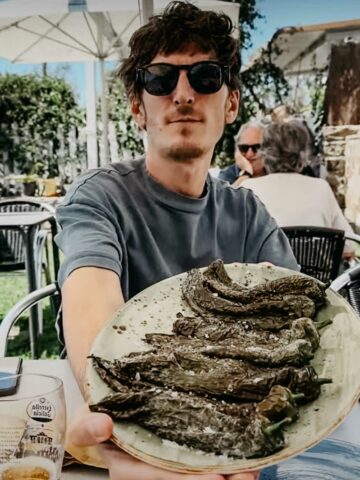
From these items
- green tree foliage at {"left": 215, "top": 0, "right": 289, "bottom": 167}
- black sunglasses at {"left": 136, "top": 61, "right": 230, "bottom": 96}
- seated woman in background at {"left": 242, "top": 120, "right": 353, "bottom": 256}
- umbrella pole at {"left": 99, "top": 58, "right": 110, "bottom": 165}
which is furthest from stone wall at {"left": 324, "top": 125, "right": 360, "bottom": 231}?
black sunglasses at {"left": 136, "top": 61, "right": 230, "bottom": 96}

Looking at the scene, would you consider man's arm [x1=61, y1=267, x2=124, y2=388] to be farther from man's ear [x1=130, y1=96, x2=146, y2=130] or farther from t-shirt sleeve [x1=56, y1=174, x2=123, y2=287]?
man's ear [x1=130, y1=96, x2=146, y2=130]

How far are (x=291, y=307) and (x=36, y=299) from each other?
3.72 feet

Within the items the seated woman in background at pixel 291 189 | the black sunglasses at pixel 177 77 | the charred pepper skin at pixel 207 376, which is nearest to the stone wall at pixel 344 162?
the seated woman in background at pixel 291 189

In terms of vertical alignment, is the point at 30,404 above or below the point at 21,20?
below

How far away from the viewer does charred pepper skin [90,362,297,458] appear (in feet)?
2.02

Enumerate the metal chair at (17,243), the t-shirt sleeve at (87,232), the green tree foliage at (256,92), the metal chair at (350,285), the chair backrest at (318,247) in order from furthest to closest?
the green tree foliage at (256,92) < the metal chair at (17,243) < the chair backrest at (318,247) < the metal chair at (350,285) < the t-shirt sleeve at (87,232)

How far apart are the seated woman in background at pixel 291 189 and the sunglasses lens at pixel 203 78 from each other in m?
1.56

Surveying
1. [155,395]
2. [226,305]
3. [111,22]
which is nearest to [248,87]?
[111,22]

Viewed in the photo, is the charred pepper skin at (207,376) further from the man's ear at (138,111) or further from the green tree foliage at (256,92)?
the green tree foliage at (256,92)

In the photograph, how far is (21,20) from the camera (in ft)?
12.4

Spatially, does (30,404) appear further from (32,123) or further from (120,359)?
(32,123)

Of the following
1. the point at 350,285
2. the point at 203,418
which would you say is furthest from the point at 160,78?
the point at 350,285

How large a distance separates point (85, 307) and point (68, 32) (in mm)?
3273

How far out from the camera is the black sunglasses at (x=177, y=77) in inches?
47.1
